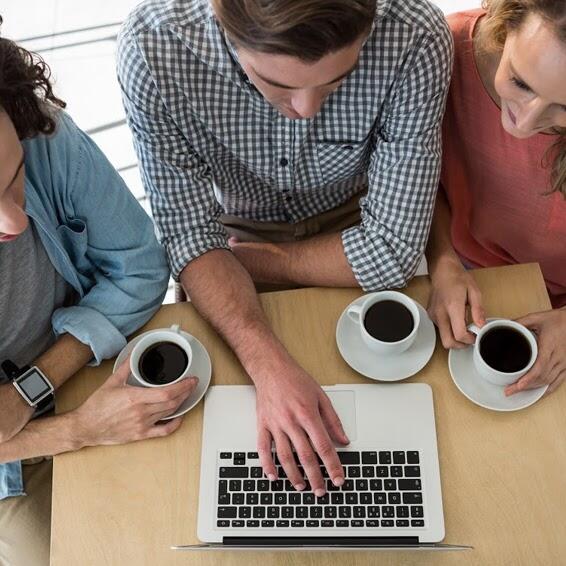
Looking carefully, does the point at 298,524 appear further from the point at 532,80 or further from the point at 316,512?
the point at 532,80

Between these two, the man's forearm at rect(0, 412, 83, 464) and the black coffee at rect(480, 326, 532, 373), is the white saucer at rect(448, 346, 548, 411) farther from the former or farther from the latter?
the man's forearm at rect(0, 412, 83, 464)

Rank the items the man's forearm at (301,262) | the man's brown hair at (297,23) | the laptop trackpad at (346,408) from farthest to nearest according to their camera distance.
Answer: the man's forearm at (301,262) < the laptop trackpad at (346,408) < the man's brown hair at (297,23)

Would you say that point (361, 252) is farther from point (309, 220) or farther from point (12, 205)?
point (12, 205)

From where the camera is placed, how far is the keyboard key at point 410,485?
3.52ft

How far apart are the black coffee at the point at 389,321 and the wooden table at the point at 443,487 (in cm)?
8

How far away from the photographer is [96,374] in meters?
1.22

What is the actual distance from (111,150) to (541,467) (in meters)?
1.75

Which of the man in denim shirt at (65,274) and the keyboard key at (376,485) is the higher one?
the man in denim shirt at (65,274)

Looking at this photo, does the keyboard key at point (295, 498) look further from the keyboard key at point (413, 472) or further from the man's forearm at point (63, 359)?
the man's forearm at point (63, 359)

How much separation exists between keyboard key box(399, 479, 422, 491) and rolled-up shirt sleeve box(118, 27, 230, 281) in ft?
1.72

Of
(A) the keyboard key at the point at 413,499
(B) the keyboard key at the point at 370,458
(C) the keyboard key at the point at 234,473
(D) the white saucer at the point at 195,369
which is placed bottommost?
(A) the keyboard key at the point at 413,499

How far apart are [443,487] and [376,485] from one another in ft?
0.32

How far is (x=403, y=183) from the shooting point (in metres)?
1.25

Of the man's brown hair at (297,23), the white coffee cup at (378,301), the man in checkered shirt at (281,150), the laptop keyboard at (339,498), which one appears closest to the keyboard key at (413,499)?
the laptop keyboard at (339,498)
